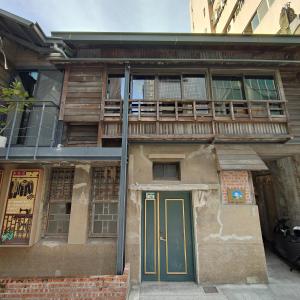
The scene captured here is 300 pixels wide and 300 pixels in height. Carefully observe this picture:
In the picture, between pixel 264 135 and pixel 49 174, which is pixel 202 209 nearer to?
pixel 264 135

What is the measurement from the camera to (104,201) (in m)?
5.63

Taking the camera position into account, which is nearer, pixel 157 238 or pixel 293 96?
pixel 157 238

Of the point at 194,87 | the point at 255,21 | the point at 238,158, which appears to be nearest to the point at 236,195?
the point at 238,158

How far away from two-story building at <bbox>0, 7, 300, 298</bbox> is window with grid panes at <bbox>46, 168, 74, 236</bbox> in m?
0.03

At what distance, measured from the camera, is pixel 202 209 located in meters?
5.37

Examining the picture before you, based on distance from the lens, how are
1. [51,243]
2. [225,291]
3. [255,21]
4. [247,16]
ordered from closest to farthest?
[225,291] → [51,243] → [255,21] → [247,16]

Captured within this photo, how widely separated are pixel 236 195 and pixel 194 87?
151 inches

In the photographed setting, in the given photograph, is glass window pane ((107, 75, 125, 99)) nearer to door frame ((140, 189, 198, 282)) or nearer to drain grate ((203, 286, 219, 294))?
door frame ((140, 189, 198, 282))

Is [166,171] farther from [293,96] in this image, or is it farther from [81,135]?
[293,96]

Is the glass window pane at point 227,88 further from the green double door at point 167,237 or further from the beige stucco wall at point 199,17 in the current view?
the beige stucco wall at point 199,17

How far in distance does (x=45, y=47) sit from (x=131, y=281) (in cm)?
798

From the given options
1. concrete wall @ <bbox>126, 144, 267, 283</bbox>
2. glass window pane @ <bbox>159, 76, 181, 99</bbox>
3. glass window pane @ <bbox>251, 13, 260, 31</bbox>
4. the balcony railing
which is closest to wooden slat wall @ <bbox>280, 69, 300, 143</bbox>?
concrete wall @ <bbox>126, 144, 267, 283</bbox>

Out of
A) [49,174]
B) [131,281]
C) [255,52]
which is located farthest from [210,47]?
[131,281]

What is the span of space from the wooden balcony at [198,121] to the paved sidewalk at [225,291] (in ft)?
13.2
